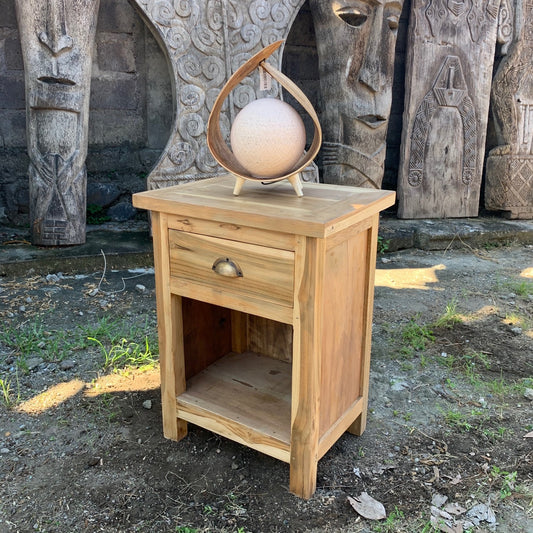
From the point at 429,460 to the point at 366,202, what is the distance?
0.86 metres

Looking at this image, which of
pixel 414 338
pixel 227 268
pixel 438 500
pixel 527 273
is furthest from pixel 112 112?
pixel 438 500

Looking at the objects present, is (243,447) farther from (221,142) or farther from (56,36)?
(56,36)

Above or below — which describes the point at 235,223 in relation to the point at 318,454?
above

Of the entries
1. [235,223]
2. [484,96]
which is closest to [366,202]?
[235,223]

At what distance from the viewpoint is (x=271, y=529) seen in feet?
4.83

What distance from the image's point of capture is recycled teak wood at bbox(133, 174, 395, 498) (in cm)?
143

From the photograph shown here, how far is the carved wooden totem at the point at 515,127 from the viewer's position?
13.5 ft

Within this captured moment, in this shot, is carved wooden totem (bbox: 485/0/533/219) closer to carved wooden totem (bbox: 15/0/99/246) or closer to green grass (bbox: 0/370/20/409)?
carved wooden totem (bbox: 15/0/99/246)

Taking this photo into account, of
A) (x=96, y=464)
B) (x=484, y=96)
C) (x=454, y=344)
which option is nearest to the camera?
(x=96, y=464)

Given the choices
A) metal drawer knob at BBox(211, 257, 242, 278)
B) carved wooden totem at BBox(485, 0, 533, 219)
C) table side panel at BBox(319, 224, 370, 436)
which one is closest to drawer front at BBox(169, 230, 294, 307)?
metal drawer knob at BBox(211, 257, 242, 278)

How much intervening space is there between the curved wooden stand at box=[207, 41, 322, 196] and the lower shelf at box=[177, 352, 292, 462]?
675 mm

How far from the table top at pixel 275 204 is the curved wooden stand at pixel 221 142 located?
5 centimetres

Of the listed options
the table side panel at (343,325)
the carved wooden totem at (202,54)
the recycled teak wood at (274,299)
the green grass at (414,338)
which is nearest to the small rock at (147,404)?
the recycled teak wood at (274,299)

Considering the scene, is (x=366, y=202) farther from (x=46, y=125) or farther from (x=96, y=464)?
(x=46, y=125)
